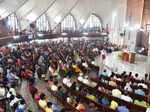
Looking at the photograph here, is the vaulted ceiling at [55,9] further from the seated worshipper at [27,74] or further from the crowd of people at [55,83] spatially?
the seated worshipper at [27,74]

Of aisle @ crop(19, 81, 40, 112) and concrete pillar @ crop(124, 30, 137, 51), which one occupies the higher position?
concrete pillar @ crop(124, 30, 137, 51)

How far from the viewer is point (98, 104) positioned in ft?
18.1

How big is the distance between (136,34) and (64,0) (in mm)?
10123

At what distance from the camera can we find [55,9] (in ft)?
69.9

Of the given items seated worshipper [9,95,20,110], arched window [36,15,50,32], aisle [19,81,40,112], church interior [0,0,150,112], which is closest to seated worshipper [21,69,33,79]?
church interior [0,0,150,112]

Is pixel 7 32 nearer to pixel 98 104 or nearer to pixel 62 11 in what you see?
pixel 62 11

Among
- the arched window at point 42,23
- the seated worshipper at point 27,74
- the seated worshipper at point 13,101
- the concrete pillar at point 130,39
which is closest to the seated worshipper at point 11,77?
the seated worshipper at point 27,74

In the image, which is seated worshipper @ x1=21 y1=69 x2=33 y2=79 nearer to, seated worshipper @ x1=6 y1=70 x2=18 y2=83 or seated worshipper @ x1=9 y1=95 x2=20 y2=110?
seated worshipper @ x1=6 y1=70 x2=18 y2=83

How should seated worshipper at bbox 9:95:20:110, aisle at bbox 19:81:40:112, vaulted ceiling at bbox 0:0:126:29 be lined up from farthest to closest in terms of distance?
vaulted ceiling at bbox 0:0:126:29
aisle at bbox 19:81:40:112
seated worshipper at bbox 9:95:20:110

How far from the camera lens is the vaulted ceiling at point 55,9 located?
44.0ft

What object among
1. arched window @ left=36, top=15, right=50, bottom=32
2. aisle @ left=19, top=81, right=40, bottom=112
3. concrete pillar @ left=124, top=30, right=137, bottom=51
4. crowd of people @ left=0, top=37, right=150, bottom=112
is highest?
arched window @ left=36, top=15, right=50, bottom=32

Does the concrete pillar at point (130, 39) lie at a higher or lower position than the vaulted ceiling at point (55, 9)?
lower

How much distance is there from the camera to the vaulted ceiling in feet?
44.0

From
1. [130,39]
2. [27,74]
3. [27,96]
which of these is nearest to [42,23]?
[130,39]
